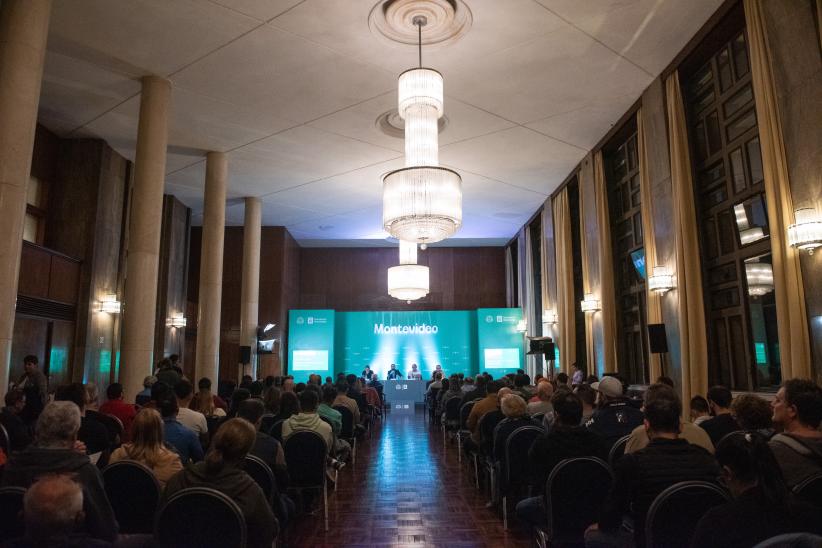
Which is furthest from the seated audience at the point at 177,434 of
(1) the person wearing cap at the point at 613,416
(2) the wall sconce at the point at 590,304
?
(2) the wall sconce at the point at 590,304

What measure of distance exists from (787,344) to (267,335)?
1380 cm

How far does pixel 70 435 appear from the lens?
2.52 metres

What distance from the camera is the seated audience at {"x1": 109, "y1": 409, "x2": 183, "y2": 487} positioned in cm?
299

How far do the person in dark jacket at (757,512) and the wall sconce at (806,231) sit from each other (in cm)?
413

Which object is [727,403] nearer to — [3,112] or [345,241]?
[3,112]

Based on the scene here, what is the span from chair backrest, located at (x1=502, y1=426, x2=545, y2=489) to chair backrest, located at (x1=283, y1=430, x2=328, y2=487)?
148 cm

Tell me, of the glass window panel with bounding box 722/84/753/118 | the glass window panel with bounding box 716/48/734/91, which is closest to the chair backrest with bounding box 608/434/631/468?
the glass window panel with bounding box 722/84/753/118

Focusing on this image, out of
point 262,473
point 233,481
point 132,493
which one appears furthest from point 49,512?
point 262,473

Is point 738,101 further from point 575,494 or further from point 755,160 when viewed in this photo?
point 575,494

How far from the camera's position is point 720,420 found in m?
3.94

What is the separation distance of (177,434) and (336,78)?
19.8 ft

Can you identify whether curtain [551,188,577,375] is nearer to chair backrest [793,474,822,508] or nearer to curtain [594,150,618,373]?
curtain [594,150,618,373]

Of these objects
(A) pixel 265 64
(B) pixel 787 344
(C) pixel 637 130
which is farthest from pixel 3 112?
(C) pixel 637 130

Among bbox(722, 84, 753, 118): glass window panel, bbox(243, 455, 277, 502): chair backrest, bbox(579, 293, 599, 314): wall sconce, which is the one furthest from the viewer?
bbox(579, 293, 599, 314): wall sconce
